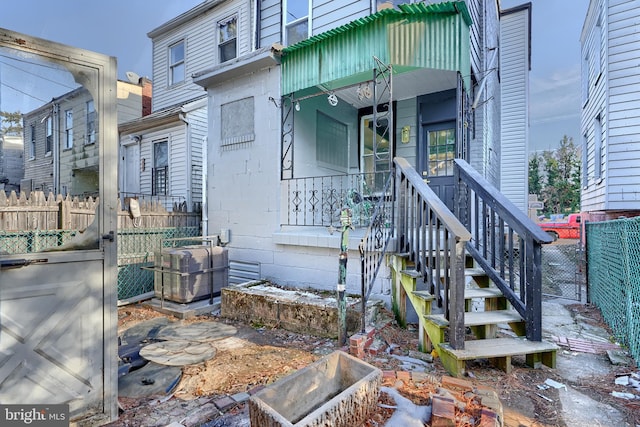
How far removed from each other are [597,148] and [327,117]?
7.39m

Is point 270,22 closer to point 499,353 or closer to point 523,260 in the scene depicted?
point 523,260

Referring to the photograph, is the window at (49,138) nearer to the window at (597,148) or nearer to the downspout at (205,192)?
the downspout at (205,192)

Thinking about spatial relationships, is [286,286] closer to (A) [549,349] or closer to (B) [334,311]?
(B) [334,311]

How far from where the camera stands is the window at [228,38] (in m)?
9.79

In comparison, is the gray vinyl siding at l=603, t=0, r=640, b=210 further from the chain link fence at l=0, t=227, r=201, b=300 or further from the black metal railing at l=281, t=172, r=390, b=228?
the chain link fence at l=0, t=227, r=201, b=300

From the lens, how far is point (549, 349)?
2.91 metres

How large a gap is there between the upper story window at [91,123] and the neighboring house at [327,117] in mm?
3181

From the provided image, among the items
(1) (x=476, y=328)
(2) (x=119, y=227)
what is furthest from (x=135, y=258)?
(1) (x=476, y=328)

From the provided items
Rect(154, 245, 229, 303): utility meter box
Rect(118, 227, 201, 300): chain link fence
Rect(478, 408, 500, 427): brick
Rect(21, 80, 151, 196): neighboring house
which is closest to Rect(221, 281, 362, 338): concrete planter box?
Rect(154, 245, 229, 303): utility meter box

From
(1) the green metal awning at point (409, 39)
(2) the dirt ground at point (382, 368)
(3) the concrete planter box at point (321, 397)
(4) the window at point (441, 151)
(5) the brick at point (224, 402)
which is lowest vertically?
(2) the dirt ground at point (382, 368)

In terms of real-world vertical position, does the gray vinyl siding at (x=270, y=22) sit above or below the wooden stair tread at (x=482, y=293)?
above

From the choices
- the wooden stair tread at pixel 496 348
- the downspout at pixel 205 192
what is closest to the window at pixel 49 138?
the wooden stair tread at pixel 496 348

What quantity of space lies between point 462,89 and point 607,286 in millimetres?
3752

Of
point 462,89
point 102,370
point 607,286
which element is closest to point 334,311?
point 102,370
